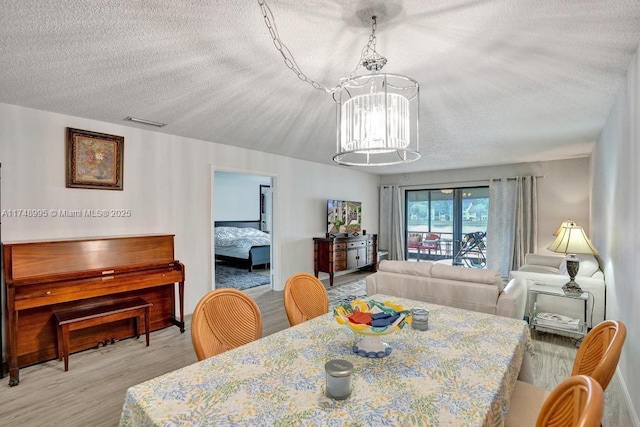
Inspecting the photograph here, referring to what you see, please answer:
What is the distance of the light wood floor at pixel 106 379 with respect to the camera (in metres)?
2.14

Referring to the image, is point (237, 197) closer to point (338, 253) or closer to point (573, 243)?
point (338, 253)

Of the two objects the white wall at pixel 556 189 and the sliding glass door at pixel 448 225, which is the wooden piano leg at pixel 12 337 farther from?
the white wall at pixel 556 189

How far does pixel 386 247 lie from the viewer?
8039 millimetres

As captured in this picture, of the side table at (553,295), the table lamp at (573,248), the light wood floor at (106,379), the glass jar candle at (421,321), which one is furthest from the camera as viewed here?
the table lamp at (573,248)

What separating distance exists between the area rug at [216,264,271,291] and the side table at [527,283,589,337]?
13.4ft

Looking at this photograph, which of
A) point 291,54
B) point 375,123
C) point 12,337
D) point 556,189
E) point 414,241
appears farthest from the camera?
point 414,241

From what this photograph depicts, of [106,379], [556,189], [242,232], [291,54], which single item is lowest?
[106,379]

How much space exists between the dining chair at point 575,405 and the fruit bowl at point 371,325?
0.60 m

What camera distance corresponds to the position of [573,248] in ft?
10.9

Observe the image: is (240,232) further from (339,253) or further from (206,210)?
(206,210)

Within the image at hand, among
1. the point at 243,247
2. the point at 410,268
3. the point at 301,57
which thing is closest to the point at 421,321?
the point at 410,268

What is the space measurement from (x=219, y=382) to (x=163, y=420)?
0.25 meters

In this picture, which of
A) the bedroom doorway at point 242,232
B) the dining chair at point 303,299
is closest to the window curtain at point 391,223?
the bedroom doorway at point 242,232

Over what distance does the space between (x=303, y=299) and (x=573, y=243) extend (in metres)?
2.99
